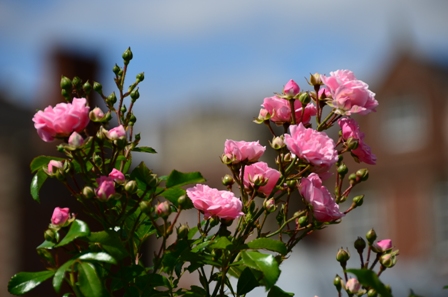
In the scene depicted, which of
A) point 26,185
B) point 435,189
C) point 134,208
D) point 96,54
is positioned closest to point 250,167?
point 134,208

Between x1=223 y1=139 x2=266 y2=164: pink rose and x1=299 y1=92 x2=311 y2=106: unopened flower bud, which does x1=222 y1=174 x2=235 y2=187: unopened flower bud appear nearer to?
x1=223 y1=139 x2=266 y2=164: pink rose

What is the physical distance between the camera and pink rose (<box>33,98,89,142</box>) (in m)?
1.20

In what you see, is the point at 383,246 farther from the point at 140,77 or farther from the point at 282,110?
the point at 140,77

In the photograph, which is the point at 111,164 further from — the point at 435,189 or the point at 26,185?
the point at 435,189

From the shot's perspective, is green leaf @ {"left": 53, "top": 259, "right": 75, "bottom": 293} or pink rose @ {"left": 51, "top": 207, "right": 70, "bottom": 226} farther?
pink rose @ {"left": 51, "top": 207, "right": 70, "bottom": 226}

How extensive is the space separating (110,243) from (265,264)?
0.77 feet

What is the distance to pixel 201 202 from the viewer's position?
4.19ft

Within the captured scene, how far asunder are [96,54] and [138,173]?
17135 mm

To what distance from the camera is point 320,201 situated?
1274 mm

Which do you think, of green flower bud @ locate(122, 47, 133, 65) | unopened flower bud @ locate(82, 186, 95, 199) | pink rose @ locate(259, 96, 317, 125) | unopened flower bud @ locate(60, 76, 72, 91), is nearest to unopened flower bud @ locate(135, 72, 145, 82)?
green flower bud @ locate(122, 47, 133, 65)

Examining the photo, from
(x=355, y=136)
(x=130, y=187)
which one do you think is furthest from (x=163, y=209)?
(x=355, y=136)

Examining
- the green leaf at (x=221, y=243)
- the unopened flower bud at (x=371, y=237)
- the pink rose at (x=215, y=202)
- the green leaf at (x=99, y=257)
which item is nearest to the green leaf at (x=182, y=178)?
the pink rose at (x=215, y=202)

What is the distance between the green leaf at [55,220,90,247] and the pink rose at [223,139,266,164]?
0.31 m

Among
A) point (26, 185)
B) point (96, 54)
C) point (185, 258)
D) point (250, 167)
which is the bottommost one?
point (26, 185)
